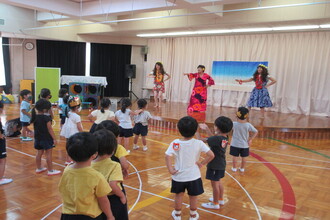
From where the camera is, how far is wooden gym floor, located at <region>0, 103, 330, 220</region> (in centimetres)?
270

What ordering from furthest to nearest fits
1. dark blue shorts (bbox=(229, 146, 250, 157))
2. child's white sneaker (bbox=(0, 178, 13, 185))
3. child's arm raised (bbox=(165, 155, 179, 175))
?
dark blue shorts (bbox=(229, 146, 250, 157))
child's white sneaker (bbox=(0, 178, 13, 185))
child's arm raised (bbox=(165, 155, 179, 175))

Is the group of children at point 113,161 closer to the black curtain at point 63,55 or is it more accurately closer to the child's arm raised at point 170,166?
the child's arm raised at point 170,166

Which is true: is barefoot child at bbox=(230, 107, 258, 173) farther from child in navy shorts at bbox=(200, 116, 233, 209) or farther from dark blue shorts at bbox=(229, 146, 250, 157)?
child in navy shorts at bbox=(200, 116, 233, 209)

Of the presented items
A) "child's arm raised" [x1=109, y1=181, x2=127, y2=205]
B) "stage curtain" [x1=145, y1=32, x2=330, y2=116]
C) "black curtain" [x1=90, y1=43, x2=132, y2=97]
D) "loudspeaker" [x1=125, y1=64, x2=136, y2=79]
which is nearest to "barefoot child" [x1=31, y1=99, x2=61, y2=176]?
"child's arm raised" [x1=109, y1=181, x2=127, y2=205]

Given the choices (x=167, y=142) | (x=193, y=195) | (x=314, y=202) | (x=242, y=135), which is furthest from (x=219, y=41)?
(x=193, y=195)

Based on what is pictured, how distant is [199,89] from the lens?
7320 millimetres

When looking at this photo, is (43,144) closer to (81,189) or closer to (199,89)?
(81,189)

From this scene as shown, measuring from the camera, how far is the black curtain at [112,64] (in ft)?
38.9

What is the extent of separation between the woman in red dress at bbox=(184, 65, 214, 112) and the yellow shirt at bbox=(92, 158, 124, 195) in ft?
18.2

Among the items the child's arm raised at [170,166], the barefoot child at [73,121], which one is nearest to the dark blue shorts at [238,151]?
the child's arm raised at [170,166]

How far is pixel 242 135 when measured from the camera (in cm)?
368

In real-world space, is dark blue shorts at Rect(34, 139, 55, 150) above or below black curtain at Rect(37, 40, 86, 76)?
below

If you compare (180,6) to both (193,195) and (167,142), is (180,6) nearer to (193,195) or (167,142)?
(167,142)

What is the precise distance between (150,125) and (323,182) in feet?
14.7
